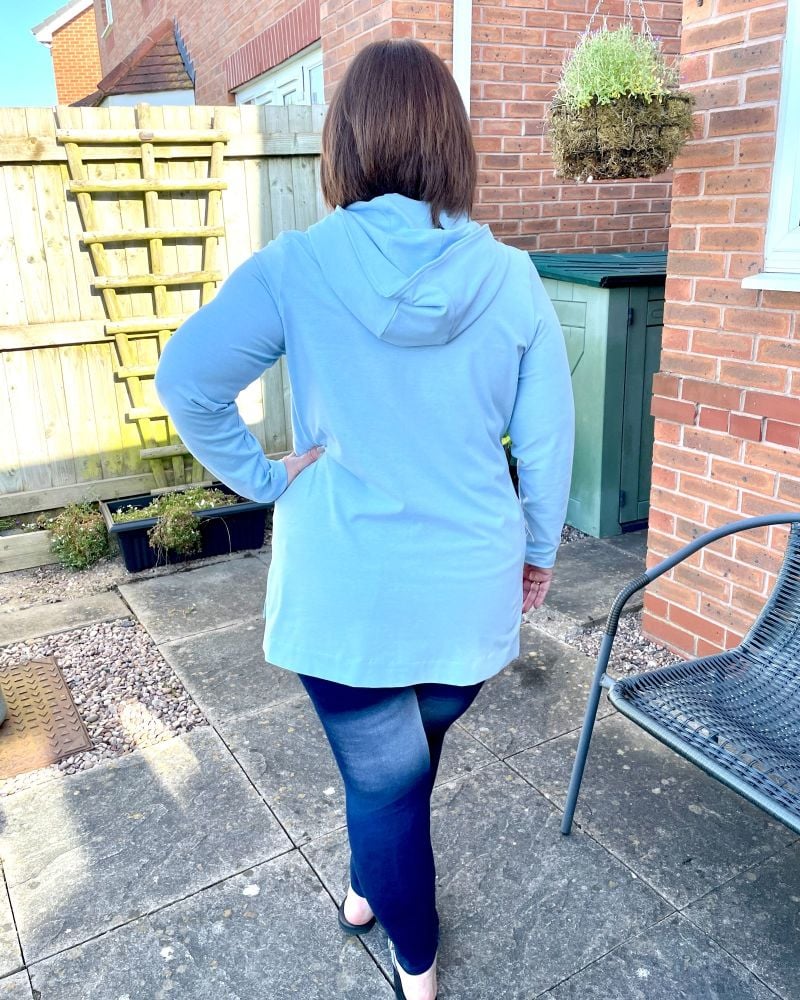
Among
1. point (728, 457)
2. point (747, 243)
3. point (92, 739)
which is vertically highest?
point (747, 243)

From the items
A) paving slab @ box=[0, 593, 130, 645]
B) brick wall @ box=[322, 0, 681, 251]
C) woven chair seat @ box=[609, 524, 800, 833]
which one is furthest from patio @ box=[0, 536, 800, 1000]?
brick wall @ box=[322, 0, 681, 251]

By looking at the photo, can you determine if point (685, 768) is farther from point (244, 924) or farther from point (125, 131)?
point (125, 131)

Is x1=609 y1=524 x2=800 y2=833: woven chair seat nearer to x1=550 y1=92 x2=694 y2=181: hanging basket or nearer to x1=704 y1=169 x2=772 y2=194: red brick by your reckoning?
x1=704 y1=169 x2=772 y2=194: red brick

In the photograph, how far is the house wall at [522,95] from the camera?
4.64 metres

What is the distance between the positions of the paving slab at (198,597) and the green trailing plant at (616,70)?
8.16ft

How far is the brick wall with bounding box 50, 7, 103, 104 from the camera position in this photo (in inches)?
873

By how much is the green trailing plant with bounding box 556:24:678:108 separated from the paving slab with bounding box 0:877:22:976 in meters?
2.86

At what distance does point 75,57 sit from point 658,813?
999 inches

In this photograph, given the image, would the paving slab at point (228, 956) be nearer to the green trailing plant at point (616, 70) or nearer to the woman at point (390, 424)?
the woman at point (390, 424)

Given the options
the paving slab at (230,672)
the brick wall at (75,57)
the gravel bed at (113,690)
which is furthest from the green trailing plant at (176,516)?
the brick wall at (75,57)

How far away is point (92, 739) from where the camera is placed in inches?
Result: 118

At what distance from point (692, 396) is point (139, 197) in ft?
10.3

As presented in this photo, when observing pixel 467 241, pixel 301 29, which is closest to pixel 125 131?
pixel 301 29

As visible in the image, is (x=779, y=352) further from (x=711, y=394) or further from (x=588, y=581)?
(x=588, y=581)
